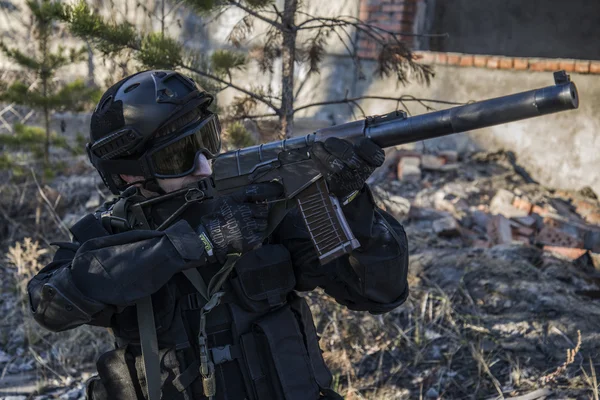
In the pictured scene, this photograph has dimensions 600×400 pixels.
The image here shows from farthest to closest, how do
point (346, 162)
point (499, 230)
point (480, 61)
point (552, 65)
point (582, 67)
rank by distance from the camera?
point (480, 61) → point (552, 65) → point (582, 67) → point (499, 230) → point (346, 162)

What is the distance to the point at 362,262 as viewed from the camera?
2.18 metres

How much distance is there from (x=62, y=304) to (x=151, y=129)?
25.6 inches

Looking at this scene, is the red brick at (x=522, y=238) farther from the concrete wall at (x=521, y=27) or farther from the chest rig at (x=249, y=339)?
the concrete wall at (x=521, y=27)

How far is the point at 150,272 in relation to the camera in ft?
6.45

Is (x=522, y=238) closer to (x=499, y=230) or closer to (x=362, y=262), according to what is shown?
(x=499, y=230)

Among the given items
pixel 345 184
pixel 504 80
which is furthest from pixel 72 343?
pixel 504 80

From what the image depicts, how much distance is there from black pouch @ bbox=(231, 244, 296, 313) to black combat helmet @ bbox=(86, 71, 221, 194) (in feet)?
1.27

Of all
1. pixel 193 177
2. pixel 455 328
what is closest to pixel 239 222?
pixel 193 177

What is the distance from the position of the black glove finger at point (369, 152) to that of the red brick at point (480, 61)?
5373mm

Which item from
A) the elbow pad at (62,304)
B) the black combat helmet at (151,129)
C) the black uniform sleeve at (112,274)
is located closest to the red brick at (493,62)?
the black combat helmet at (151,129)

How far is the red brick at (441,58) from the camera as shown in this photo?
7.34 metres

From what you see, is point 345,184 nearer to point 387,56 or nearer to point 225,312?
point 225,312

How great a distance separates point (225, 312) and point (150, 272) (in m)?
0.34

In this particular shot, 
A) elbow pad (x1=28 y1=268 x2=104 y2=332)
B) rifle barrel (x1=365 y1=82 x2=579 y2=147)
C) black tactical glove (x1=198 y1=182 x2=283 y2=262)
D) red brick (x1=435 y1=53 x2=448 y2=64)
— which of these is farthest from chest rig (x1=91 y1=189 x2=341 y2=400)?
red brick (x1=435 y1=53 x2=448 y2=64)
